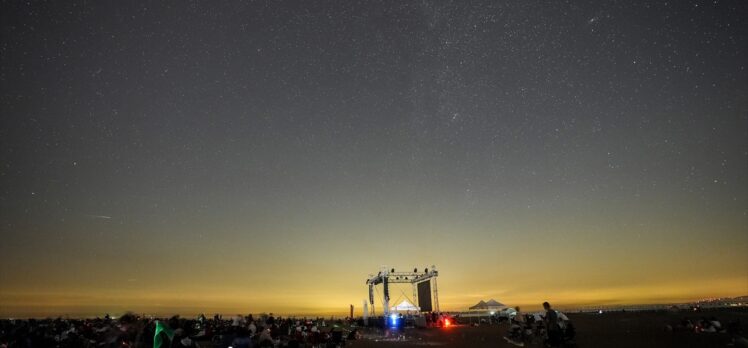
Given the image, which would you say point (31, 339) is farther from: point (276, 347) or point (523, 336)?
point (523, 336)

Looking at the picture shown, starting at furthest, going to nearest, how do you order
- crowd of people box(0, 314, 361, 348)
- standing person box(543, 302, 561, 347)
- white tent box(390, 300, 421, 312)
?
white tent box(390, 300, 421, 312) → standing person box(543, 302, 561, 347) → crowd of people box(0, 314, 361, 348)

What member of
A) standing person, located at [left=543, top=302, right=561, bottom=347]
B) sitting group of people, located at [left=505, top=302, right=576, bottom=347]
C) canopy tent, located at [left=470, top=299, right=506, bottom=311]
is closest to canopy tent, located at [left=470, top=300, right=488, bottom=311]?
canopy tent, located at [left=470, top=299, right=506, bottom=311]

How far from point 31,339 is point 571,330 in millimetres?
18377

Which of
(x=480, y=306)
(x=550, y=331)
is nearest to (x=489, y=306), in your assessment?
(x=480, y=306)

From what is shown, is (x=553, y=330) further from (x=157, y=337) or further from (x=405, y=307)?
(x=405, y=307)

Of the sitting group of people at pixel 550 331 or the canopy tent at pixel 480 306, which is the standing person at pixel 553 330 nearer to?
the sitting group of people at pixel 550 331

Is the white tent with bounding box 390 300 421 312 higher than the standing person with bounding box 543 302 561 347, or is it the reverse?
the standing person with bounding box 543 302 561 347

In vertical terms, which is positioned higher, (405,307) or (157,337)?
A: (157,337)

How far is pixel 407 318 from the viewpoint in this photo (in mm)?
36344

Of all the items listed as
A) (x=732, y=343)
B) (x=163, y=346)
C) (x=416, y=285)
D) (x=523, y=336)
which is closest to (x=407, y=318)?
(x=416, y=285)

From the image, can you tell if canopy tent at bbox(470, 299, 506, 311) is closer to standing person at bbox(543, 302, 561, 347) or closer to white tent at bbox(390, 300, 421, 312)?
white tent at bbox(390, 300, 421, 312)

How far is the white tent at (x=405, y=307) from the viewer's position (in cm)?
3772

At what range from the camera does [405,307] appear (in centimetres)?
3809

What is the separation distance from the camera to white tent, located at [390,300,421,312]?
3772cm
